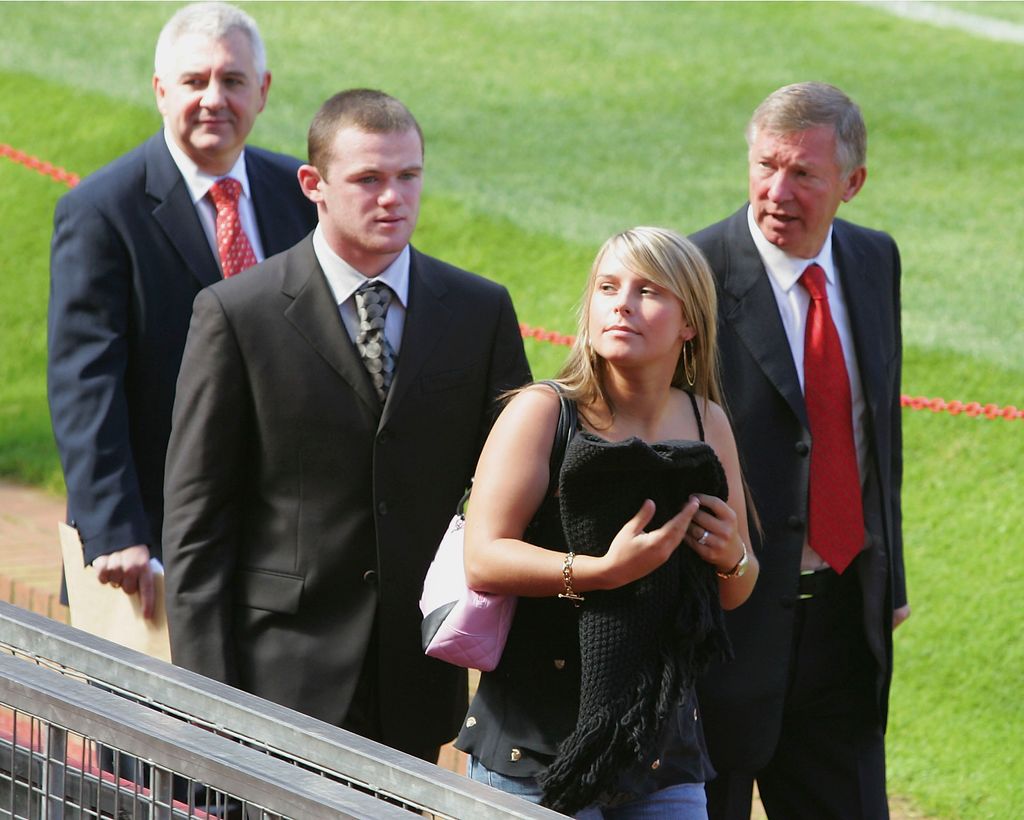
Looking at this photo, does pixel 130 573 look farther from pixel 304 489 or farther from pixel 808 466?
pixel 808 466

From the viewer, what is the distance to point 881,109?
14836 mm

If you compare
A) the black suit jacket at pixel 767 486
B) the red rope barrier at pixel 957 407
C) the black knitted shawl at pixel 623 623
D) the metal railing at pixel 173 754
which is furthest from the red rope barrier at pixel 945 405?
the metal railing at pixel 173 754

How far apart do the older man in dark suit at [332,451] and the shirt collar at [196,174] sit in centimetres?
99

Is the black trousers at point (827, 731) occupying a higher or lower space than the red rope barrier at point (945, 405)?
lower

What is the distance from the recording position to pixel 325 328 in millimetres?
3918

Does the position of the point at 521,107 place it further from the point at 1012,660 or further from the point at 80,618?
the point at 80,618

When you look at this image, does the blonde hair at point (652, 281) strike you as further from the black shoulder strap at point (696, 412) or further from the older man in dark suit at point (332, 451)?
the older man in dark suit at point (332, 451)

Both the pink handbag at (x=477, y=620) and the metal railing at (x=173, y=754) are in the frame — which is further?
the pink handbag at (x=477, y=620)

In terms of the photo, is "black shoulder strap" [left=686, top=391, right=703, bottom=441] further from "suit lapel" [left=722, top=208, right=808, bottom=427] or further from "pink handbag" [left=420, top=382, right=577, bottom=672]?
"suit lapel" [left=722, top=208, right=808, bottom=427]

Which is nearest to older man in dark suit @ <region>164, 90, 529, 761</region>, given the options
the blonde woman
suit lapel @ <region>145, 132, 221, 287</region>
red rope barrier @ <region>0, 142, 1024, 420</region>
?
the blonde woman

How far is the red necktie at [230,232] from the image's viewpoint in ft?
16.0

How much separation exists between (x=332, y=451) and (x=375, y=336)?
11.4 inches

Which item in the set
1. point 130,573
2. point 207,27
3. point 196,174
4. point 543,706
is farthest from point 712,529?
point 207,27

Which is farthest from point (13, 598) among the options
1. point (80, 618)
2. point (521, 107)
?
point (521, 107)
